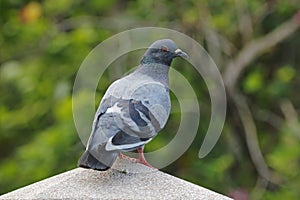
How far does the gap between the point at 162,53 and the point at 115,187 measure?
0.73 metres

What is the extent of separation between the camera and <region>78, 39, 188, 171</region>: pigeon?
2119 mm

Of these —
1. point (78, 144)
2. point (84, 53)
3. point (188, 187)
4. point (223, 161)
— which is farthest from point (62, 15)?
point (188, 187)

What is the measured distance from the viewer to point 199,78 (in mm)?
5172

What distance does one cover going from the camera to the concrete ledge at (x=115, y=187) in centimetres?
199

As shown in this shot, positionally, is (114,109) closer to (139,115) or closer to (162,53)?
(139,115)

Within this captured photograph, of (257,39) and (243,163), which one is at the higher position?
(257,39)

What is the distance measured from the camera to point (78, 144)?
4703 mm

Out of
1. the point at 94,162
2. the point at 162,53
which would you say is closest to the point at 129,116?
the point at 94,162

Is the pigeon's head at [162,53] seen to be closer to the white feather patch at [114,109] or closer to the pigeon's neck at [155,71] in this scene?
the pigeon's neck at [155,71]

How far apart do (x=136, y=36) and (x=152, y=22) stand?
1.40 feet

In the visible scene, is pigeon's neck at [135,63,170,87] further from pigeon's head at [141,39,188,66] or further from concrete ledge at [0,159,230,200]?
concrete ledge at [0,159,230,200]

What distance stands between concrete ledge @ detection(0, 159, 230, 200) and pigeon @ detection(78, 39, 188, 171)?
0.19 ft

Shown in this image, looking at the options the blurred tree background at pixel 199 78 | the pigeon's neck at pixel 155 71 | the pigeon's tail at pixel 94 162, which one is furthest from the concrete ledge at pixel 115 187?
the blurred tree background at pixel 199 78

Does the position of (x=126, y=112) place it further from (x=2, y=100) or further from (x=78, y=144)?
(x=2, y=100)
